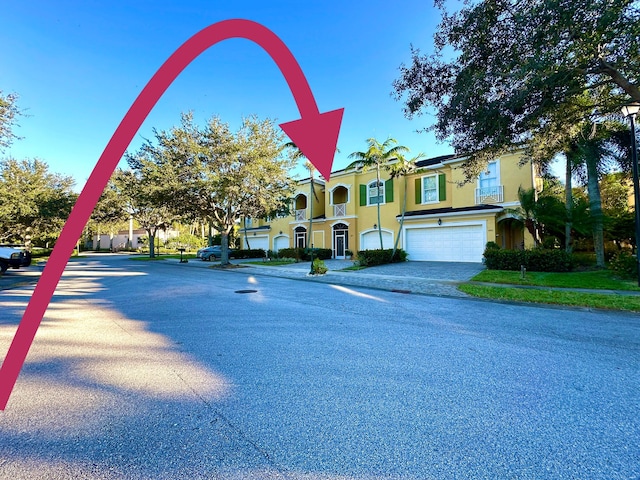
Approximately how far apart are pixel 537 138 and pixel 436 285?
20.8ft

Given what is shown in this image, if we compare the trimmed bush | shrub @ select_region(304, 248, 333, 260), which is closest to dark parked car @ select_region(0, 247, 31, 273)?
shrub @ select_region(304, 248, 333, 260)

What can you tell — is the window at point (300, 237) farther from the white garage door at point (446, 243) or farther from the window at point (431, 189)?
the window at point (431, 189)

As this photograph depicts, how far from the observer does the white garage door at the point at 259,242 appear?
1265 inches

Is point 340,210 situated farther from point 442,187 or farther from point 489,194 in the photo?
point 489,194

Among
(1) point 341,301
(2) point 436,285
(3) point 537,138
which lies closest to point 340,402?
(1) point 341,301

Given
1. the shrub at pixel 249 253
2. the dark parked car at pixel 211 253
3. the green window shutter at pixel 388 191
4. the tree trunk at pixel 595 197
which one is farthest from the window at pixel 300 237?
the tree trunk at pixel 595 197

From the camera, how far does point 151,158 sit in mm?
22453

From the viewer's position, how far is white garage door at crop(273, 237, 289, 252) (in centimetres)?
2994

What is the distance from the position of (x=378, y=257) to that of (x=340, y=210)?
23.9 ft

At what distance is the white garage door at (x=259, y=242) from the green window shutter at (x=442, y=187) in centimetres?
1739

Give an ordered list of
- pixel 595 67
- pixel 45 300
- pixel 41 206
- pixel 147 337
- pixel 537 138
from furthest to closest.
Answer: pixel 41 206
pixel 537 138
pixel 595 67
pixel 147 337
pixel 45 300

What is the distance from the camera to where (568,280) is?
11180 mm

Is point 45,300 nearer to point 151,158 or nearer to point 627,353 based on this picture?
point 627,353

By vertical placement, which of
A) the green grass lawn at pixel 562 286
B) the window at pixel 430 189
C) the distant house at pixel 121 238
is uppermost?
the window at pixel 430 189
